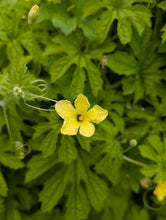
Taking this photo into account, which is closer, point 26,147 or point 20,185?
point 26,147

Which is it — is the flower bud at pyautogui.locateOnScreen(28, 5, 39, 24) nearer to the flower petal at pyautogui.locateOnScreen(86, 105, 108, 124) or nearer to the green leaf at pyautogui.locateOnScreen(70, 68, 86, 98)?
the green leaf at pyautogui.locateOnScreen(70, 68, 86, 98)

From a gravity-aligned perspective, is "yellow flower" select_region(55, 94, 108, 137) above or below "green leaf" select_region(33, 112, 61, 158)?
above

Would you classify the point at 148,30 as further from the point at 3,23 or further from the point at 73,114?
the point at 3,23

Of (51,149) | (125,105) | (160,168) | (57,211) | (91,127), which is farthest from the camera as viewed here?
(57,211)

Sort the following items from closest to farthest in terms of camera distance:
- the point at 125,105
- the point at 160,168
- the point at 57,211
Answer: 1. the point at 160,168
2. the point at 125,105
3. the point at 57,211

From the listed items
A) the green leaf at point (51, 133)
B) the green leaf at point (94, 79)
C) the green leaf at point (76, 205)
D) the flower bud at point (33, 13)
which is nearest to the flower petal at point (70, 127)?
the green leaf at point (51, 133)

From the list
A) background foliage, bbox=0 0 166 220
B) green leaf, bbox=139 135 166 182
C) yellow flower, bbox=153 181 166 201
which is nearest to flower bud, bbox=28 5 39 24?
background foliage, bbox=0 0 166 220

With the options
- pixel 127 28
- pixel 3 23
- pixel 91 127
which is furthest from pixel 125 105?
pixel 3 23
